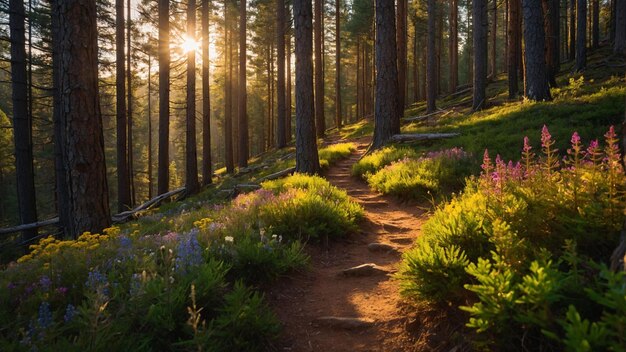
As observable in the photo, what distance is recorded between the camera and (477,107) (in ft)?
59.2

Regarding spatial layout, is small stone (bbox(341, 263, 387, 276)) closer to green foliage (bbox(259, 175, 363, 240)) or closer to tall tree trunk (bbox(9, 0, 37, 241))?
green foliage (bbox(259, 175, 363, 240))

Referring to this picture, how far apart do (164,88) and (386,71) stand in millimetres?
11075

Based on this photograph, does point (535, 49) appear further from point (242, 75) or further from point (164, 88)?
point (164, 88)

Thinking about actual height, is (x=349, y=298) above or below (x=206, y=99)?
below

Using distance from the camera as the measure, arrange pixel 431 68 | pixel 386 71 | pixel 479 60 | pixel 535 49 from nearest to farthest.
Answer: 1. pixel 386 71
2. pixel 535 49
3. pixel 479 60
4. pixel 431 68

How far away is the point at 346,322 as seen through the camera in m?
3.55

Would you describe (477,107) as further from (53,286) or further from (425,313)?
(53,286)

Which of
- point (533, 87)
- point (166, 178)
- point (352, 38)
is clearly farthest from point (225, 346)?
point (352, 38)

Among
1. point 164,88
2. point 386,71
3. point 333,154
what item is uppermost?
point 164,88

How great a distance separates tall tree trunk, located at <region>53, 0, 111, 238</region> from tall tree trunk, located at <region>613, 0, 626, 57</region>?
26045mm

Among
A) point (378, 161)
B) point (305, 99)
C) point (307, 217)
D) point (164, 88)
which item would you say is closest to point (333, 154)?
point (378, 161)

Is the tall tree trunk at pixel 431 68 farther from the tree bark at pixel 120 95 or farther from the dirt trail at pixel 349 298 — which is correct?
the dirt trail at pixel 349 298

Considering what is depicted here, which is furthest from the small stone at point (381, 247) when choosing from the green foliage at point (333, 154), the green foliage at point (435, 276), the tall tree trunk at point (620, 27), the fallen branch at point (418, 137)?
the tall tree trunk at point (620, 27)

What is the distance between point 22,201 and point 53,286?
13.9m
